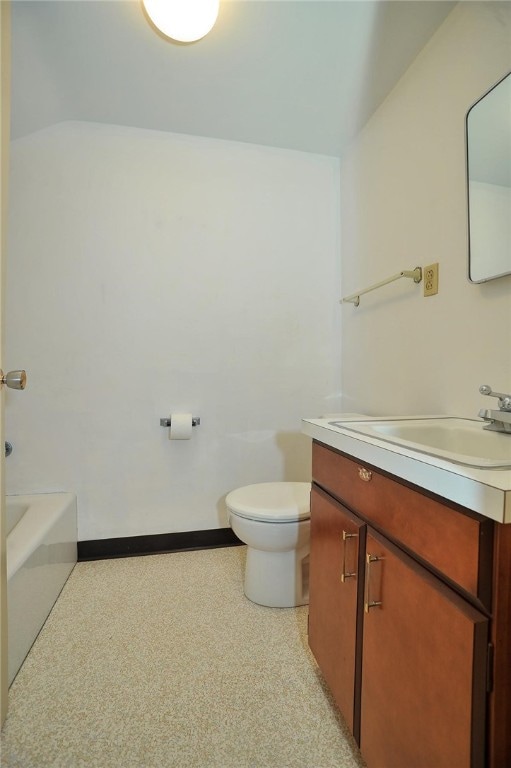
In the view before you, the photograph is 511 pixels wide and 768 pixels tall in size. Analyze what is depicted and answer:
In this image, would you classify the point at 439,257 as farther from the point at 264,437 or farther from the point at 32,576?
the point at 32,576

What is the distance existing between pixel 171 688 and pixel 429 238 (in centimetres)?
178

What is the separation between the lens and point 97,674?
112 centimetres

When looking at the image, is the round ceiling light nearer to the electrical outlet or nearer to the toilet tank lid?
the electrical outlet

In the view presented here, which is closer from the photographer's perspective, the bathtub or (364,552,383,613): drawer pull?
(364,552,383,613): drawer pull

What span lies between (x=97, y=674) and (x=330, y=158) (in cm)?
262

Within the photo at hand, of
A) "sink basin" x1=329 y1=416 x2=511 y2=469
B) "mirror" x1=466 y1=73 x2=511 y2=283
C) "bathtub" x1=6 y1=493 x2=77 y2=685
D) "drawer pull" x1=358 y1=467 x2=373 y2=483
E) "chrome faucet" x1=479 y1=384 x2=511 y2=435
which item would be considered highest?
"mirror" x1=466 y1=73 x2=511 y2=283

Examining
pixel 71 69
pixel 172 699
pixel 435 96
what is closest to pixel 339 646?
pixel 172 699

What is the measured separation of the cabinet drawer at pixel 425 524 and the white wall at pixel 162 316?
3.73ft

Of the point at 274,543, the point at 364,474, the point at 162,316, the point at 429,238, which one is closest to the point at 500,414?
the point at 364,474

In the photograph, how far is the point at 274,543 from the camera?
1.37 metres

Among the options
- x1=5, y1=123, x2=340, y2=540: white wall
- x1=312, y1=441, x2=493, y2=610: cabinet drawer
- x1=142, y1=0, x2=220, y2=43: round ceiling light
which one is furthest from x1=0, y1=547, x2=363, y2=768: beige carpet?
x1=142, y1=0, x2=220, y2=43: round ceiling light

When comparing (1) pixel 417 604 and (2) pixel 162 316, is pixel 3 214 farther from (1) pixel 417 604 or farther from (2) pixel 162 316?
(1) pixel 417 604

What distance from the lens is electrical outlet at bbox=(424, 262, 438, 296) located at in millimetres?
1293

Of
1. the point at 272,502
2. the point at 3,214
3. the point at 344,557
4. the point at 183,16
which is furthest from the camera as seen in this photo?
the point at 272,502
